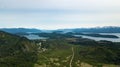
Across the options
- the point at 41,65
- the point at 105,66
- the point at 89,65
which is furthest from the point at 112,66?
the point at 41,65

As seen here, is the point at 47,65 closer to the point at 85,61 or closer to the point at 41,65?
the point at 41,65

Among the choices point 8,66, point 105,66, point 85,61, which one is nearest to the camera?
point 8,66

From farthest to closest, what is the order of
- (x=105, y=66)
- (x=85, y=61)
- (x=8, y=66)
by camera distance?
(x=85, y=61) < (x=105, y=66) < (x=8, y=66)

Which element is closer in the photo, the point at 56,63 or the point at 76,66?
the point at 76,66

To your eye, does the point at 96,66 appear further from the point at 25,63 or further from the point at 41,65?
the point at 25,63

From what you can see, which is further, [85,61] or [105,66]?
[85,61]

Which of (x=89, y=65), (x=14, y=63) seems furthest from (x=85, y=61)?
(x=14, y=63)

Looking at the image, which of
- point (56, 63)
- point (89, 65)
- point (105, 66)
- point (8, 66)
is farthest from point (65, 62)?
point (8, 66)

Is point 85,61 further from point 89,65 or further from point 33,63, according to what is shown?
point 33,63
